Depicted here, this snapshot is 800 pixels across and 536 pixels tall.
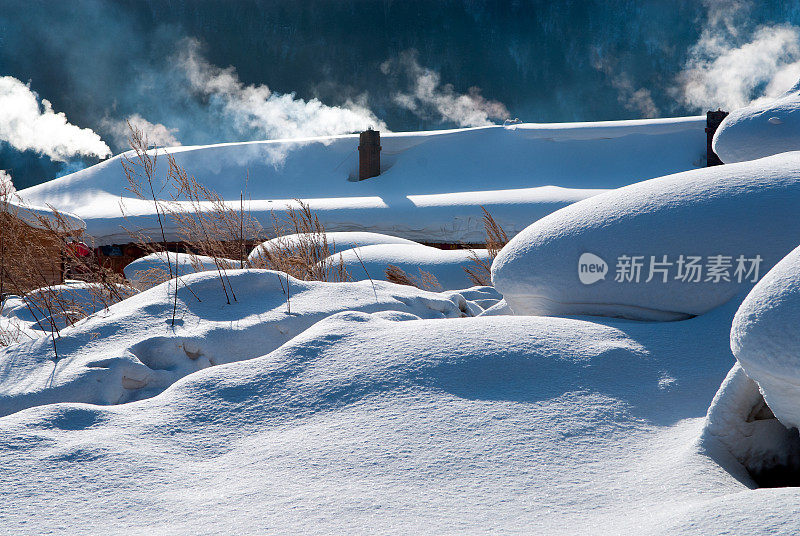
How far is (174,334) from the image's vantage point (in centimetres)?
261

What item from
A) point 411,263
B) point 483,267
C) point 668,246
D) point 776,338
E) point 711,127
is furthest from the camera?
point 711,127

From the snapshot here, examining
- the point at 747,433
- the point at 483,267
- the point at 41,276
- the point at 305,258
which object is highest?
the point at 41,276

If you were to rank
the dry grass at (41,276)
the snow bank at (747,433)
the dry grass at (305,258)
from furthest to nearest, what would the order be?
the dry grass at (305,258) → the dry grass at (41,276) → the snow bank at (747,433)

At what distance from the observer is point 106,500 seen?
1396 millimetres

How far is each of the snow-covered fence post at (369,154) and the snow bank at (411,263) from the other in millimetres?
8986

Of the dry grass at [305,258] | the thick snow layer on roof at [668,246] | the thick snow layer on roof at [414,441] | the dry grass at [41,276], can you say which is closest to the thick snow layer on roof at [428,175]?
the dry grass at [305,258]

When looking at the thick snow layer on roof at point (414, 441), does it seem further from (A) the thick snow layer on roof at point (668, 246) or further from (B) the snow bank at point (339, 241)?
(B) the snow bank at point (339, 241)

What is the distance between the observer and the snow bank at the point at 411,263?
4.57 m

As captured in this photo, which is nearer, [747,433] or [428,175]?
[747,433]

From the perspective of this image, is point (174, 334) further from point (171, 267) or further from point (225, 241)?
point (171, 267)

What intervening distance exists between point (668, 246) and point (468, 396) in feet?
3.47

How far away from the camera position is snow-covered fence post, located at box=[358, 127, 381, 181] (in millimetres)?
13797

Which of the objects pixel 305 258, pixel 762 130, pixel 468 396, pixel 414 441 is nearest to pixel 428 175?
pixel 305 258

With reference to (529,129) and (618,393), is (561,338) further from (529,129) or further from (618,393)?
(529,129)
